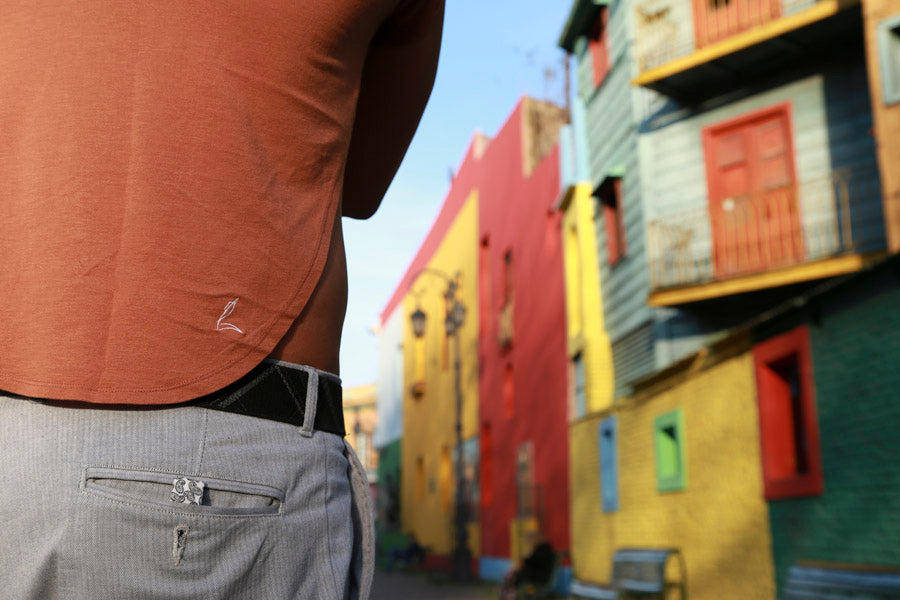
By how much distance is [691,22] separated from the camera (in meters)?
13.9

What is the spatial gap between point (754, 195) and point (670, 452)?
11.0 ft

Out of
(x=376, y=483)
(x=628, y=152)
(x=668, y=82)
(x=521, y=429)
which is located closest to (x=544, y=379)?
(x=521, y=429)

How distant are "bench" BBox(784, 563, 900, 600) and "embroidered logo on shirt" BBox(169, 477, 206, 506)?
6.29 metres

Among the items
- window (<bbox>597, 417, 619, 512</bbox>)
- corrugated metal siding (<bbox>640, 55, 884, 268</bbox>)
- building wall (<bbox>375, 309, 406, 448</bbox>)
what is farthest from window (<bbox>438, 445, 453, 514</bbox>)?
corrugated metal siding (<bbox>640, 55, 884, 268</bbox>)

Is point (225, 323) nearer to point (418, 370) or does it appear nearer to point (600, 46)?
point (600, 46)

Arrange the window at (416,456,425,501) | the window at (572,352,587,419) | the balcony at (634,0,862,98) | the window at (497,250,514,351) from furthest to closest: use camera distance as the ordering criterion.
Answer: the window at (416,456,425,501), the window at (497,250,514,351), the window at (572,352,587,419), the balcony at (634,0,862,98)

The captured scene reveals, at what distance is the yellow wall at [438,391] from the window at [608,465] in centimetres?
924

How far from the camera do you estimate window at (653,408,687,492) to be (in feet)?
39.1

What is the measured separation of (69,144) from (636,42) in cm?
1419

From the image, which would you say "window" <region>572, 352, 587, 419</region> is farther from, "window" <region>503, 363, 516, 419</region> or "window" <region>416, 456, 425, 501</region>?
"window" <region>416, 456, 425, 501</region>

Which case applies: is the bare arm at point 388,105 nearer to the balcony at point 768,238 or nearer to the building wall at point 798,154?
the balcony at point 768,238

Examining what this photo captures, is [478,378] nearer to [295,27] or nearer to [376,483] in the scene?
[376,483]

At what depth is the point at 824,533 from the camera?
8445 millimetres

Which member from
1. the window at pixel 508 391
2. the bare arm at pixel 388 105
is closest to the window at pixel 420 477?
the window at pixel 508 391
